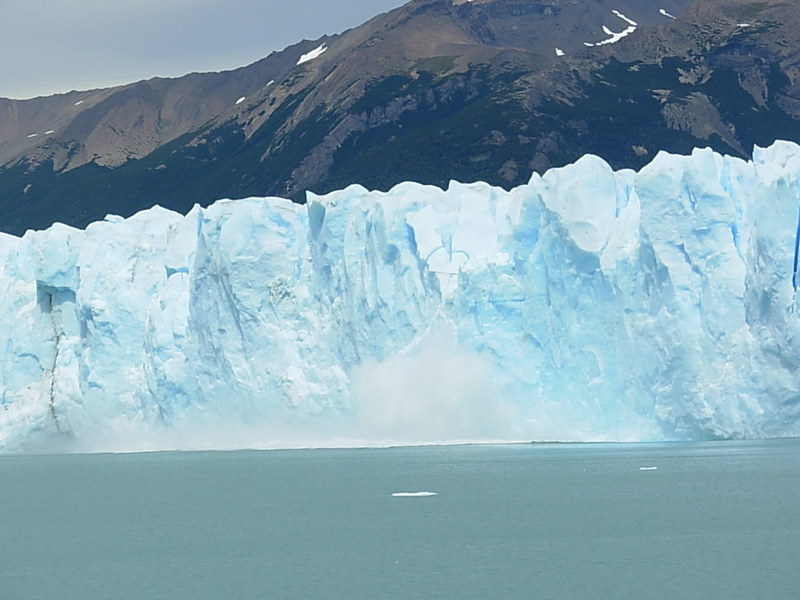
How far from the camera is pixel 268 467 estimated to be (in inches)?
1324

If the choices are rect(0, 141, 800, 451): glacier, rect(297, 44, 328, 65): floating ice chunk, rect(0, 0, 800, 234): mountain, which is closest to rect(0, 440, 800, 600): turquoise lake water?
rect(0, 141, 800, 451): glacier

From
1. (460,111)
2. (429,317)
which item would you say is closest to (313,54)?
(460,111)

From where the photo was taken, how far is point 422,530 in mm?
20562

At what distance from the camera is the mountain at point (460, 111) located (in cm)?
8088

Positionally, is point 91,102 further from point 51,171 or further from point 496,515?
point 496,515

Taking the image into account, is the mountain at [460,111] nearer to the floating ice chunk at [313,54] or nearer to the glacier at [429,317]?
the floating ice chunk at [313,54]

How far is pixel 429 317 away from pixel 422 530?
1438 cm

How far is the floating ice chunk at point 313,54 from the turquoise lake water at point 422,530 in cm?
9429

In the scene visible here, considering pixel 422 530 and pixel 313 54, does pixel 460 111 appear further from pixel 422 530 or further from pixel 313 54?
pixel 422 530

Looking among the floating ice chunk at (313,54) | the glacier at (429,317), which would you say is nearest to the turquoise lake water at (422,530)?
the glacier at (429,317)

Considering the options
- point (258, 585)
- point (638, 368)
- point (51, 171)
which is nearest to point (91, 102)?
point (51, 171)

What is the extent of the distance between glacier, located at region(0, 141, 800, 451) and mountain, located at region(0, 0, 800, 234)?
39.3 meters

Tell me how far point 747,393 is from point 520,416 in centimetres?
541

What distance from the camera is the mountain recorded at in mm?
80875
